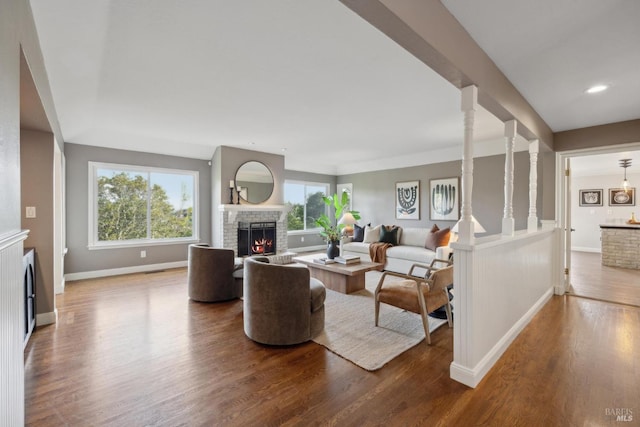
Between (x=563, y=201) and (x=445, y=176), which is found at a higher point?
(x=445, y=176)

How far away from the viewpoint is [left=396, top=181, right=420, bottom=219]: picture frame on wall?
21.3 ft

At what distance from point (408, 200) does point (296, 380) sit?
530cm

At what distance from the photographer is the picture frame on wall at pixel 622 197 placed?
7.19m

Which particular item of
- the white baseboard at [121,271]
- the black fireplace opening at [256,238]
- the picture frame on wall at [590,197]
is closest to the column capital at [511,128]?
the black fireplace opening at [256,238]

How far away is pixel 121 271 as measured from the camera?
523 cm

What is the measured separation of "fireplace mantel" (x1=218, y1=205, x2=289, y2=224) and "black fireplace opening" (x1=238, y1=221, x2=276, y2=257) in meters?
0.26

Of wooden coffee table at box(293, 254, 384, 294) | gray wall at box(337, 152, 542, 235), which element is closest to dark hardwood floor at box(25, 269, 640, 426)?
wooden coffee table at box(293, 254, 384, 294)

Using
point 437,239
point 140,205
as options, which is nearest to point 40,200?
point 140,205

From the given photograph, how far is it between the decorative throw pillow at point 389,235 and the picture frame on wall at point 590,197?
6.00 meters

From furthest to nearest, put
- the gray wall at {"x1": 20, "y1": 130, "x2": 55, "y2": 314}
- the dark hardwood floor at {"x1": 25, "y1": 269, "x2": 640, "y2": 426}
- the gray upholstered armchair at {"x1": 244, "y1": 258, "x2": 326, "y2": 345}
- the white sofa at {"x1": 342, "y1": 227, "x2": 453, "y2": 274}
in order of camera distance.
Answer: the white sofa at {"x1": 342, "y1": 227, "x2": 453, "y2": 274} → the gray wall at {"x1": 20, "y1": 130, "x2": 55, "y2": 314} → the gray upholstered armchair at {"x1": 244, "y1": 258, "x2": 326, "y2": 345} → the dark hardwood floor at {"x1": 25, "y1": 269, "x2": 640, "y2": 426}

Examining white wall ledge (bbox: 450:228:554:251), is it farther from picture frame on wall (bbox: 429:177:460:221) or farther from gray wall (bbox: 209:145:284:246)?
gray wall (bbox: 209:145:284:246)

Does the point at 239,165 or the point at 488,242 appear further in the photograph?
the point at 239,165

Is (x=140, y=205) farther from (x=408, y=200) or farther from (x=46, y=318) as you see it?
(x=408, y=200)

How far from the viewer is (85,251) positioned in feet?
16.1
